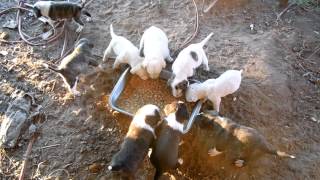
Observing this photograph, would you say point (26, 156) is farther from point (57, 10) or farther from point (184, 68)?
point (57, 10)

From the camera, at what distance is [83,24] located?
6.12 m

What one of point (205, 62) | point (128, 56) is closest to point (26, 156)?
point (128, 56)

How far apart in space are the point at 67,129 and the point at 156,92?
117cm

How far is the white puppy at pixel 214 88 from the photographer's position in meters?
4.72

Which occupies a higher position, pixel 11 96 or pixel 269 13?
pixel 269 13

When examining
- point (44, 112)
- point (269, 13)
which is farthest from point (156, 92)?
point (269, 13)

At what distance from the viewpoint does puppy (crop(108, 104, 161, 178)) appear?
392cm

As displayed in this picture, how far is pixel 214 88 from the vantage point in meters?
4.71

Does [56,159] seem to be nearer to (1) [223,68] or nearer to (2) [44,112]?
(2) [44,112]

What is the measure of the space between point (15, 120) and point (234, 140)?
2547mm

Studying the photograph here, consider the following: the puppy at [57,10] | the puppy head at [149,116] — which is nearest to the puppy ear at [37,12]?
the puppy at [57,10]

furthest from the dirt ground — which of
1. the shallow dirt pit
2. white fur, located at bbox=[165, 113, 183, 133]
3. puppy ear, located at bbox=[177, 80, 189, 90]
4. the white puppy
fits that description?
puppy ear, located at bbox=[177, 80, 189, 90]

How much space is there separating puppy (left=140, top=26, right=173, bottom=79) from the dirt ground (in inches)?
21.4

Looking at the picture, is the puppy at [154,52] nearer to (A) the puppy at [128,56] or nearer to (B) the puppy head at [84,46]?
(A) the puppy at [128,56]
